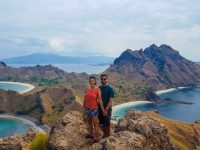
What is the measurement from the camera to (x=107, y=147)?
19.5 metres

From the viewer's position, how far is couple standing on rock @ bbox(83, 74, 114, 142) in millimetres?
22891

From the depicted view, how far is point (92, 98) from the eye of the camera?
75.2ft

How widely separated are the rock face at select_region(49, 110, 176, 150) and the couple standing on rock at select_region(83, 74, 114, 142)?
969mm

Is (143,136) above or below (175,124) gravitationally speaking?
above

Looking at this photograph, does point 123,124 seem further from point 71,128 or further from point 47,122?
point 47,122

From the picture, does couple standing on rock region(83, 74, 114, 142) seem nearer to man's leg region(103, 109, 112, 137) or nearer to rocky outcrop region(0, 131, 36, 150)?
man's leg region(103, 109, 112, 137)

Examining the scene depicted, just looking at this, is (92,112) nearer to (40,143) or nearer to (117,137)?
(117,137)

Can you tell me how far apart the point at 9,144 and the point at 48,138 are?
531 centimetres

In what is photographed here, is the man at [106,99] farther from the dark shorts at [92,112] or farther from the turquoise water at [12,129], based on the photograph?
the turquoise water at [12,129]

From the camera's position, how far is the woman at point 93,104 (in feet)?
74.9

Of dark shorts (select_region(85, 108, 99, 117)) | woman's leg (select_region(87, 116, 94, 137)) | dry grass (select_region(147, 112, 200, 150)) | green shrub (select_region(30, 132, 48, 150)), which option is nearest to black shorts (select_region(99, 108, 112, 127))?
dark shorts (select_region(85, 108, 99, 117))


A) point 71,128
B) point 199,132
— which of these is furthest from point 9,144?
point 199,132

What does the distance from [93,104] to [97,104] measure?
0.99 feet

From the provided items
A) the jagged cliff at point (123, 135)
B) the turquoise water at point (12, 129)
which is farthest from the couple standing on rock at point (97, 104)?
the turquoise water at point (12, 129)
